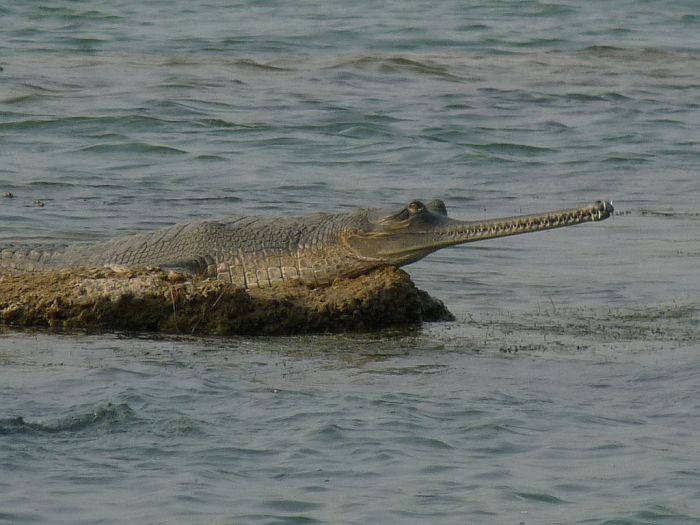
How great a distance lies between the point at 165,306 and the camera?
26.3 feet

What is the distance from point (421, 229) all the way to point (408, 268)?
182 centimetres

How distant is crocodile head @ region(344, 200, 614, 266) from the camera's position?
8.26 metres

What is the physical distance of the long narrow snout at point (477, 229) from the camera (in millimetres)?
8102

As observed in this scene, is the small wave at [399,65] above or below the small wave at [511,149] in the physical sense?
above

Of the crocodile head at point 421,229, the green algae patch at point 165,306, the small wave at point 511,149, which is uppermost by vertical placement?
the crocodile head at point 421,229

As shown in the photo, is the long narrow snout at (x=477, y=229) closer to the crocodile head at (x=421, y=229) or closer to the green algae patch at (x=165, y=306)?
the crocodile head at (x=421, y=229)

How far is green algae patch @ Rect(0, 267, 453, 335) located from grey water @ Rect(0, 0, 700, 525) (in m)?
0.20

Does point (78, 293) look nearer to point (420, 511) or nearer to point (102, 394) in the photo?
point (102, 394)

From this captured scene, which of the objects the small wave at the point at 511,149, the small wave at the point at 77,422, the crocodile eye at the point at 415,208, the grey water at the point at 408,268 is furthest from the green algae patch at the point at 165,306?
the small wave at the point at 511,149

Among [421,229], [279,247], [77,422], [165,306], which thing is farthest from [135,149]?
[77,422]

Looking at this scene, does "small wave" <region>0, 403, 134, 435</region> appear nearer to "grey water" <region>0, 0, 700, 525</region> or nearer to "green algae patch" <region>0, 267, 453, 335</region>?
"grey water" <region>0, 0, 700, 525</region>

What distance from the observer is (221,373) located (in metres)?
6.98

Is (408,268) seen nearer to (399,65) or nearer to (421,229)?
(421,229)

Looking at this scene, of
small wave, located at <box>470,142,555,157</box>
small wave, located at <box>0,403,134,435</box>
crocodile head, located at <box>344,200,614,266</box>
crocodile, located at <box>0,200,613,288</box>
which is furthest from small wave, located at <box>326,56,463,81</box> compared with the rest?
small wave, located at <box>0,403,134,435</box>
